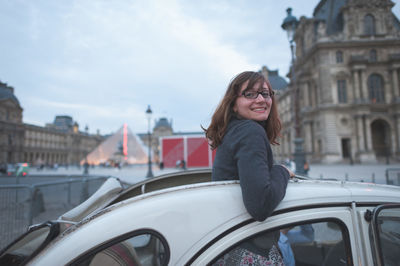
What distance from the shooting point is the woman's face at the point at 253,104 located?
1.32m

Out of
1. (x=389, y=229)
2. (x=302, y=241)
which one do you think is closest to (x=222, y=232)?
(x=389, y=229)

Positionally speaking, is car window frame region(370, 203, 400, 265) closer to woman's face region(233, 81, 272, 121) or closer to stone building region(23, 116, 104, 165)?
woman's face region(233, 81, 272, 121)

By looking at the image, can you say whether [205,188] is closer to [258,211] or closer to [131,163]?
[258,211]

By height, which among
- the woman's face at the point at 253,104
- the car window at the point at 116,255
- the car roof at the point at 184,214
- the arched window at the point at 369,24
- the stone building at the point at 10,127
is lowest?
the car window at the point at 116,255

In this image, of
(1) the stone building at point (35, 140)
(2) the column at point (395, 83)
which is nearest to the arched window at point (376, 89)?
(2) the column at point (395, 83)

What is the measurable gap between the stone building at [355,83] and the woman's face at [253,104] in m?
28.5

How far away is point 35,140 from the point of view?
72000 millimetres

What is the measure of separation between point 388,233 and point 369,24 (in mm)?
39301

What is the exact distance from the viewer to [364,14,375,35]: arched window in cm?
2995

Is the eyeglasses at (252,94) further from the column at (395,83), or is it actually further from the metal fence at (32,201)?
the column at (395,83)

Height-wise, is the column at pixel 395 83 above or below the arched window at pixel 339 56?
below

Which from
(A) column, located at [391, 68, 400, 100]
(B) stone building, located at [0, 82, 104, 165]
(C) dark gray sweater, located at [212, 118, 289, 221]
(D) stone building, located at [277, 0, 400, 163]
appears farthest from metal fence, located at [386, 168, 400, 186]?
Result: (B) stone building, located at [0, 82, 104, 165]

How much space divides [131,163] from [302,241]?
38015 millimetres

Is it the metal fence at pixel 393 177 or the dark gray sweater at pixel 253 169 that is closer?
the dark gray sweater at pixel 253 169
